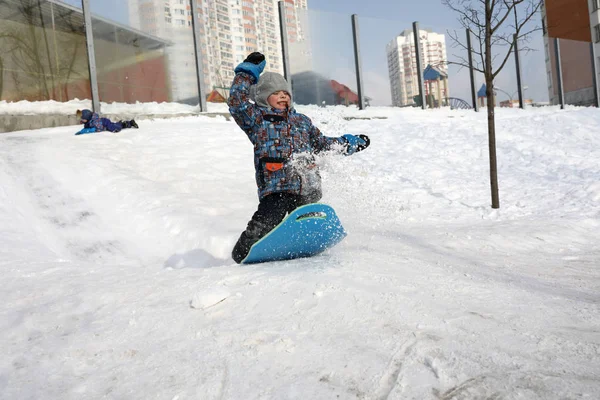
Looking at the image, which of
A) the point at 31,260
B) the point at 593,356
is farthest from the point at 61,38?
the point at 593,356

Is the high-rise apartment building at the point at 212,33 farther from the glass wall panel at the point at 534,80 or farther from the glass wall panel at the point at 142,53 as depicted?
the glass wall panel at the point at 534,80

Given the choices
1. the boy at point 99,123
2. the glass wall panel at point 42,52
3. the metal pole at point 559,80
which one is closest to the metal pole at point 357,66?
the boy at point 99,123

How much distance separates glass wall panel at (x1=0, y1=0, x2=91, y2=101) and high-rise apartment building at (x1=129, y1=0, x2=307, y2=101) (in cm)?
133

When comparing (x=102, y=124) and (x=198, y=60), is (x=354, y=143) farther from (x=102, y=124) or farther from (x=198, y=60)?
(x=198, y=60)

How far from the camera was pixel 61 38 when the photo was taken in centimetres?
926

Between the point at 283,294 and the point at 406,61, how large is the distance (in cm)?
1193

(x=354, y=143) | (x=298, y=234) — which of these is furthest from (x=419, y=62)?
(x=298, y=234)

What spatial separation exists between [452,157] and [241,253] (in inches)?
223

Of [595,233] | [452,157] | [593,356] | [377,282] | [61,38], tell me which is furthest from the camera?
[61,38]

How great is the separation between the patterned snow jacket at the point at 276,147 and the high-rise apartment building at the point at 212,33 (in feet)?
20.1

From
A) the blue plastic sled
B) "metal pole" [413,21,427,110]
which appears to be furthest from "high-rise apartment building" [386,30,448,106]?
the blue plastic sled

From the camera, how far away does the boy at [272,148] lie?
3.29m

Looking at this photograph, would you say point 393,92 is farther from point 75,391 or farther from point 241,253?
point 75,391

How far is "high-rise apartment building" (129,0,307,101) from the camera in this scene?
10.1m
